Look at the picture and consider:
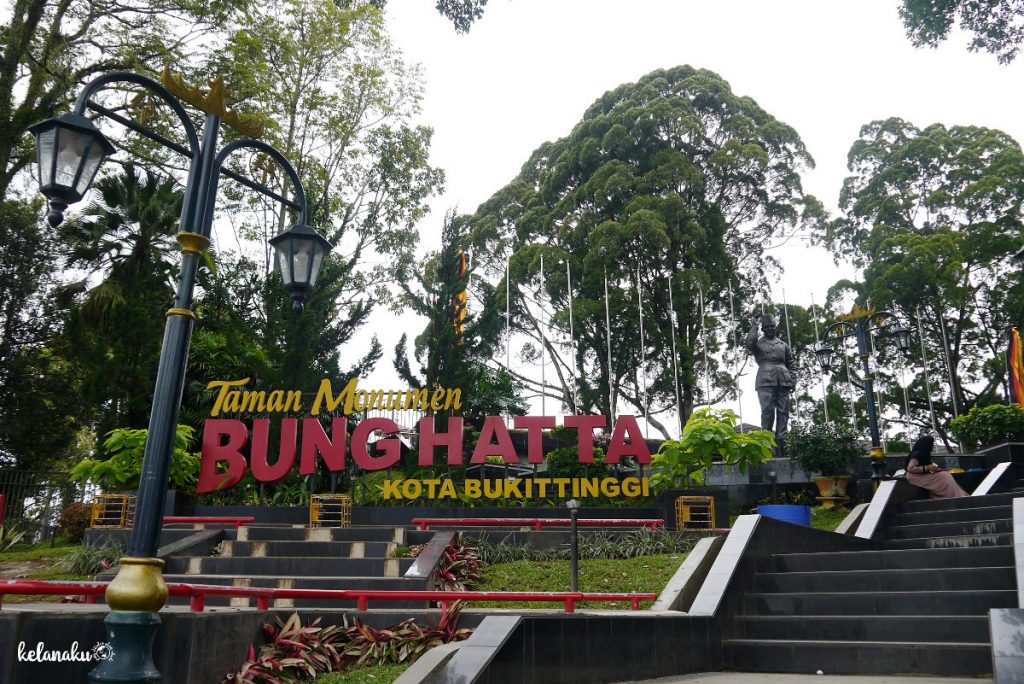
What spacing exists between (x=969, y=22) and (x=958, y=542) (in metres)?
8.61

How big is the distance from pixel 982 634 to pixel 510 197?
28969 millimetres

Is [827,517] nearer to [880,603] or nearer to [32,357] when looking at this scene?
[880,603]

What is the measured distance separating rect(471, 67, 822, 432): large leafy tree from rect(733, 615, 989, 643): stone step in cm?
1891

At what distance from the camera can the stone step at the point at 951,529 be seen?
9516 millimetres

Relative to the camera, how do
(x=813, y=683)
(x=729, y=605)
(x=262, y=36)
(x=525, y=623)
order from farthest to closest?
(x=262, y=36) < (x=729, y=605) < (x=813, y=683) < (x=525, y=623)

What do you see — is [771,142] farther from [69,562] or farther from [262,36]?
[69,562]

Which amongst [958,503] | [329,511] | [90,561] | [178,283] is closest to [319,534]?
[329,511]

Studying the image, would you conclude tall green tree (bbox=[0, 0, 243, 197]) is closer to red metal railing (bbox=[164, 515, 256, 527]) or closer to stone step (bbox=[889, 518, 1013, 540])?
red metal railing (bbox=[164, 515, 256, 527])

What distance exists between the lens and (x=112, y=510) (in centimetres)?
1418

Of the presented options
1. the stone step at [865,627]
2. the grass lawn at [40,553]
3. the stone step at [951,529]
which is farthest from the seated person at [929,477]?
the grass lawn at [40,553]

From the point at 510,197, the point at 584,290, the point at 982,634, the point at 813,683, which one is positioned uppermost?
the point at 510,197

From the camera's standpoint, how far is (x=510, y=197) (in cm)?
3375

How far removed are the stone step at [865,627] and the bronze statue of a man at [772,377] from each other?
544 inches

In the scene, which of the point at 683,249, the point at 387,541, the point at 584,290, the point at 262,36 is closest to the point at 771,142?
the point at 683,249
